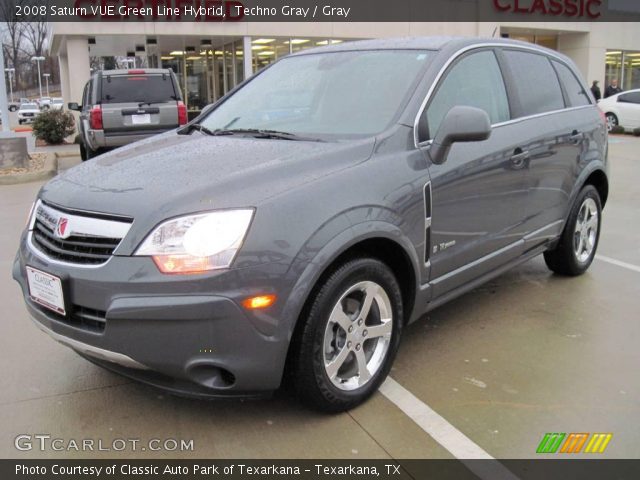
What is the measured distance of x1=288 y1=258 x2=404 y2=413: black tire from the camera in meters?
2.81

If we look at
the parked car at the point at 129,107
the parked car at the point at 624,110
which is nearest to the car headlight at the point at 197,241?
the parked car at the point at 129,107

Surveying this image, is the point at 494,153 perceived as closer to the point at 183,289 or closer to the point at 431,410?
the point at 431,410

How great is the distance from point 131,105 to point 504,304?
892cm

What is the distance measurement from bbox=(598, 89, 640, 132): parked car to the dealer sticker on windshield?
20.1 m

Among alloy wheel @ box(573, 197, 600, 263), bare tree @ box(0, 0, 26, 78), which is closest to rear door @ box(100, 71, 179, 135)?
alloy wheel @ box(573, 197, 600, 263)

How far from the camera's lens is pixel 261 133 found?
11.8 ft

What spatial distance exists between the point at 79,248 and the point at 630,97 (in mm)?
20981

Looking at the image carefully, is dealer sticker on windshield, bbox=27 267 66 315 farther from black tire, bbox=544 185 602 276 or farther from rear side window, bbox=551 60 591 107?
rear side window, bbox=551 60 591 107

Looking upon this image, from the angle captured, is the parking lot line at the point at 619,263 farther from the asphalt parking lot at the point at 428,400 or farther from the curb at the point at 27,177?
the curb at the point at 27,177

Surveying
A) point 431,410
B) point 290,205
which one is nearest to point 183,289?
point 290,205

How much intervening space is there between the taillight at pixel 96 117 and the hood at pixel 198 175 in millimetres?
8286

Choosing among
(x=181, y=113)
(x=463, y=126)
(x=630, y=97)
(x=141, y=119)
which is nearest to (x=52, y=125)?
(x=141, y=119)

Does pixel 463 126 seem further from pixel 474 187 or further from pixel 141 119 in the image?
pixel 141 119

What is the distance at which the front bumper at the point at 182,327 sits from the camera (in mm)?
2539
